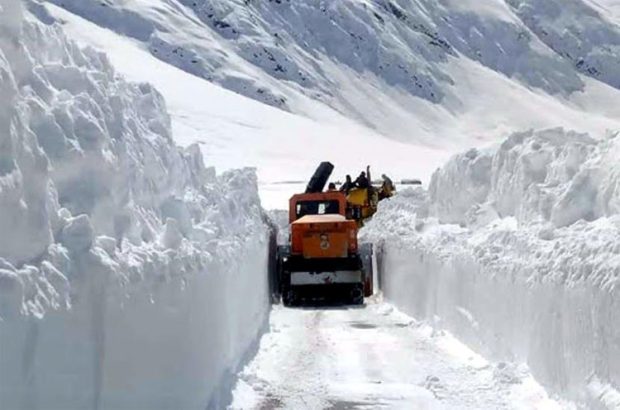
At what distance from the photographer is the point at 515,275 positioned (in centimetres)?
1112

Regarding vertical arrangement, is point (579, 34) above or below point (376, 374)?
above

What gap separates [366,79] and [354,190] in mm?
115308

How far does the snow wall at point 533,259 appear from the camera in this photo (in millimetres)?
8273

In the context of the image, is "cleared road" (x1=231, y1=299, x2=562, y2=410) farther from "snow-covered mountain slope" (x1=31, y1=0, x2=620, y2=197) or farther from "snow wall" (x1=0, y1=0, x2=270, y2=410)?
"snow-covered mountain slope" (x1=31, y1=0, x2=620, y2=197)

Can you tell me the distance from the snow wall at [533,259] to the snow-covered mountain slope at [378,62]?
2523 inches

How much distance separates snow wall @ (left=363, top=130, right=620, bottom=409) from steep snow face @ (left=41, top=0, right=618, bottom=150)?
100327 mm

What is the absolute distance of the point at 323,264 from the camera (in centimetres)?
2152

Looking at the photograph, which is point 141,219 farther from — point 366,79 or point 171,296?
point 366,79

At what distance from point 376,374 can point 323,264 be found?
974 centimetres

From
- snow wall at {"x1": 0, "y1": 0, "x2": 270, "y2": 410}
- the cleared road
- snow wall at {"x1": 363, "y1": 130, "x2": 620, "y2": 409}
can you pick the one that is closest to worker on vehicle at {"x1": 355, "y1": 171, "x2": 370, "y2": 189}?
snow wall at {"x1": 363, "y1": 130, "x2": 620, "y2": 409}

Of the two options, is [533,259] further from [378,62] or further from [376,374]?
[378,62]

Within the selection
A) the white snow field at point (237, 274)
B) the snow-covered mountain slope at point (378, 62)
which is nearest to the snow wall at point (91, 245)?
the white snow field at point (237, 274)

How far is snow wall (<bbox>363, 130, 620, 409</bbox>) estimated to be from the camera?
827cm

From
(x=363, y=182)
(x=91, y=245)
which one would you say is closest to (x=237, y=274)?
(x=91, y=245)
